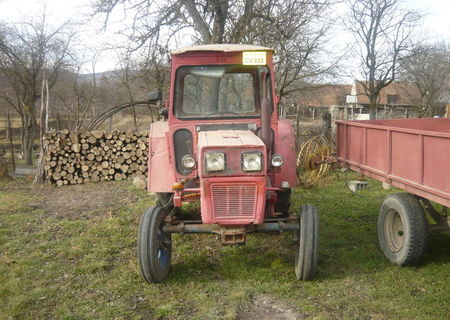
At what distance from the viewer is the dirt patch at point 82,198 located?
805 centimetres

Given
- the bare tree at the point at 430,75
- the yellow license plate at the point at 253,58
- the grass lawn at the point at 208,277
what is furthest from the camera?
the bare tree at the point at 430,75

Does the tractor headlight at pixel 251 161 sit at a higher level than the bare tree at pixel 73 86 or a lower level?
lower

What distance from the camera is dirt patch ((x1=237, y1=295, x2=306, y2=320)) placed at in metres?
3.83

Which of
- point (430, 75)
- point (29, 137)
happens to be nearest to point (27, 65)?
point (29, 137)

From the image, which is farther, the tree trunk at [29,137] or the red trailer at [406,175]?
the tree trunk at [29,137]

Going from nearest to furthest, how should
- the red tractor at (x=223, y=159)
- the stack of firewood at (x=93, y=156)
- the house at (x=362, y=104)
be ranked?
the red tractor at (x=223, y=159) → the stack of firewood at (x=93, y=156) → the house at (x=362, y=104)

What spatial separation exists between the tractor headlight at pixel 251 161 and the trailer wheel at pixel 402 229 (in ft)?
5.88

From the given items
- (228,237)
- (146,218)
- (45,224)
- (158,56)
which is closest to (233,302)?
(228,237)

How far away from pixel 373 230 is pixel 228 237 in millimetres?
3012

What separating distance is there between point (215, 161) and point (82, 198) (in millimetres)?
5846

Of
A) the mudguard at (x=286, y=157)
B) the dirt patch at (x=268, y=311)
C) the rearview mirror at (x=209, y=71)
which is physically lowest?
the dirt patch at (x=268, y=311)

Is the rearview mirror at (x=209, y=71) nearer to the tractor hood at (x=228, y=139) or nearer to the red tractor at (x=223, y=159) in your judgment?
the red tractor at (x=223, y=159)

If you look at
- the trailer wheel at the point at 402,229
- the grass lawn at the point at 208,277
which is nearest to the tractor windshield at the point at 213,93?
the grass lawn at the point at 208,277

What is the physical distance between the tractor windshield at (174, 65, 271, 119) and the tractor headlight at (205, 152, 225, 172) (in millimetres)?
1099
